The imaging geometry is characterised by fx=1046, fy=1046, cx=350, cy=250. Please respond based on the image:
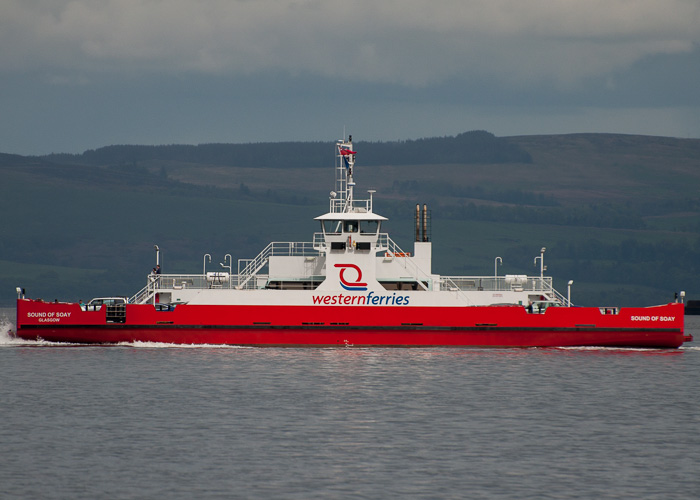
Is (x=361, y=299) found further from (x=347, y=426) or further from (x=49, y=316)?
(x=347, y=426)

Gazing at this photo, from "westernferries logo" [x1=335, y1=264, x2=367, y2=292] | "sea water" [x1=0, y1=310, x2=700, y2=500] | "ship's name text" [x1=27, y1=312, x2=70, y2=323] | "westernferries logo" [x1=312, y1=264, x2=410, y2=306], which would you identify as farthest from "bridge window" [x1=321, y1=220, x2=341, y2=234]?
"ship's name text" [x1=27, y1=312, x2=70, y2=323]

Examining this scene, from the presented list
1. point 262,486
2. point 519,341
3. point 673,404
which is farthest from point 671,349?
point 262,486

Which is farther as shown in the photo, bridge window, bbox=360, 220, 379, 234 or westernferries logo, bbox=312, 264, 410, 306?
bridge window, bbox=360, 220, 379, 234

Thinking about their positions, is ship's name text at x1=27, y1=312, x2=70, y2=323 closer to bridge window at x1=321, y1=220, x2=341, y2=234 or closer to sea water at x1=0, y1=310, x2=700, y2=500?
sea water at x1=0, y1=310, x2=700, y2=500

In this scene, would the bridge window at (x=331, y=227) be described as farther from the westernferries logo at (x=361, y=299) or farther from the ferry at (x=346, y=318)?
the westernferries logo at (x=361, y=299)

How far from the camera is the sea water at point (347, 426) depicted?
18422mm

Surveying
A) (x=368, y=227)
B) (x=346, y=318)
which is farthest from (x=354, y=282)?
(x=368, y=227)

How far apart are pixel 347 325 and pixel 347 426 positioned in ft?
46.9

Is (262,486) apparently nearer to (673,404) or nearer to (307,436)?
(307,436)

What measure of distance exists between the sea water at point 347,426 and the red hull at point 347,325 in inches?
34.6

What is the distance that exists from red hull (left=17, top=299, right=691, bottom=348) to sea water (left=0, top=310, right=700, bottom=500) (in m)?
0.88

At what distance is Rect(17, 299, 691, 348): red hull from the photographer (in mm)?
37969

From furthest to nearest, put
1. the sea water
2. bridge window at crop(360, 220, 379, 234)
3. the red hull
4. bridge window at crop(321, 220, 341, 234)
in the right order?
bridge window at crop(360, 220, 379, 234) < bridge window at crop(321, 220, 341, 234) < the red hull < the sea water

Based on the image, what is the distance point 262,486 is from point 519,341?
21.8 meters
